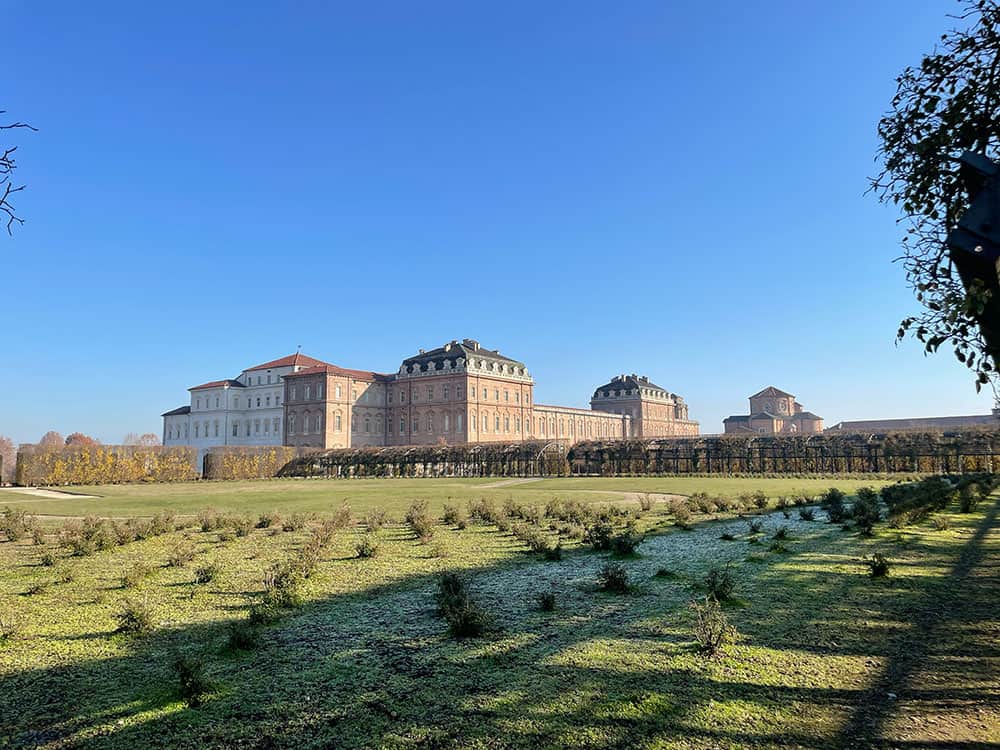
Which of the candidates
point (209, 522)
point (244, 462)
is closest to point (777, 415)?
point (244, 462)

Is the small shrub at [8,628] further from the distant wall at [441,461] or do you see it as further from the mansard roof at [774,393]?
the mansard roof at [774,393]

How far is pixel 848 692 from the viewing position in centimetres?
428

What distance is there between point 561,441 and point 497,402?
36.9 metres

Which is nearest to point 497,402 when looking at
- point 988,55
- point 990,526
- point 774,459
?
point 774,459

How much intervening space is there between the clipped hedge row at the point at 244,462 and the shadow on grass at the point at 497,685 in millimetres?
51116

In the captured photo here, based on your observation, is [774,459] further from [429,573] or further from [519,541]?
[429,573]

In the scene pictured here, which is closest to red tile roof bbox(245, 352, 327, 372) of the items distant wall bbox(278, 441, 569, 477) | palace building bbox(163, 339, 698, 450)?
palace building bbox(163, 339, 698, 450)

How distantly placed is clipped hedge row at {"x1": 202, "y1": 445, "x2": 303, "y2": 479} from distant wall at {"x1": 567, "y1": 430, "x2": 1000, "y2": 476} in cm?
2788

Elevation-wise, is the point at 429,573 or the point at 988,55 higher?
the point at 988,55

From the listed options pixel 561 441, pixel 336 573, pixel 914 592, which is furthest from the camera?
pixel 561 441

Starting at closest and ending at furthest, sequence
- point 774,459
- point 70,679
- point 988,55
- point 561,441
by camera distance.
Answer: point 70,679 < point 988,55 < point 774,459 < point 561,441

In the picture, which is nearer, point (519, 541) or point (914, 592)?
point (914, 592)

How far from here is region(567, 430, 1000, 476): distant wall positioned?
3872cm

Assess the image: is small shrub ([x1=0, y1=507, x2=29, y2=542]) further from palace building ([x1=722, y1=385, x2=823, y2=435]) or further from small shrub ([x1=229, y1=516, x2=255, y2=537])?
palace building ([x1=722, y1=385, x2=823, y2=435])
